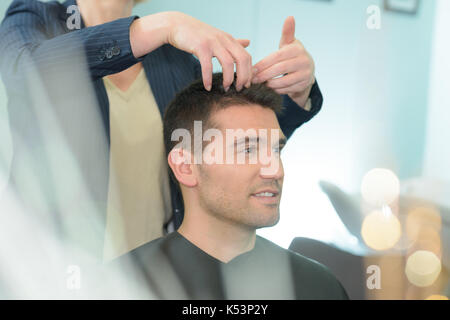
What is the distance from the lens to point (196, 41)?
91 cm

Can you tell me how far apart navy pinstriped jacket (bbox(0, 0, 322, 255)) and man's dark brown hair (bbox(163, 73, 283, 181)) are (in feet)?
0.21

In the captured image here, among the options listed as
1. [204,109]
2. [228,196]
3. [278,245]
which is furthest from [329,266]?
[204,109]

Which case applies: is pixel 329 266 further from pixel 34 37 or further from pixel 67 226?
pixel 34 37

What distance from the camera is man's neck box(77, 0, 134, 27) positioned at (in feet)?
3.57

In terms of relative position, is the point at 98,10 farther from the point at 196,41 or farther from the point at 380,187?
the point at 380,187

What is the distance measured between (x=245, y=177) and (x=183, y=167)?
0.14m

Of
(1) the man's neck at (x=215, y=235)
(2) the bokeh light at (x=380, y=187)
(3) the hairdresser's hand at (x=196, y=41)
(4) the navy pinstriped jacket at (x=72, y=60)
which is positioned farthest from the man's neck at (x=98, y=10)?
(2) the bokeh light at (x=380, y=187)

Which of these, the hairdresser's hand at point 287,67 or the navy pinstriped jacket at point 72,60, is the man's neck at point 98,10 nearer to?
the navy pinstriped jacket at point 72,60

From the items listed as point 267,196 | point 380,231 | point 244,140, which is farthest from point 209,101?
point 380,231

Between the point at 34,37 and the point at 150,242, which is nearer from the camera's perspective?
the point at 34,37

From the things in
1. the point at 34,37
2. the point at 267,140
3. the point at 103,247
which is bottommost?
the point at 103,247

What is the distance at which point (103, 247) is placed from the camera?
3.59 ft

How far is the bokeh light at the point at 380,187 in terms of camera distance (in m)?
1.37

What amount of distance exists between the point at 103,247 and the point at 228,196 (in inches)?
11.8
